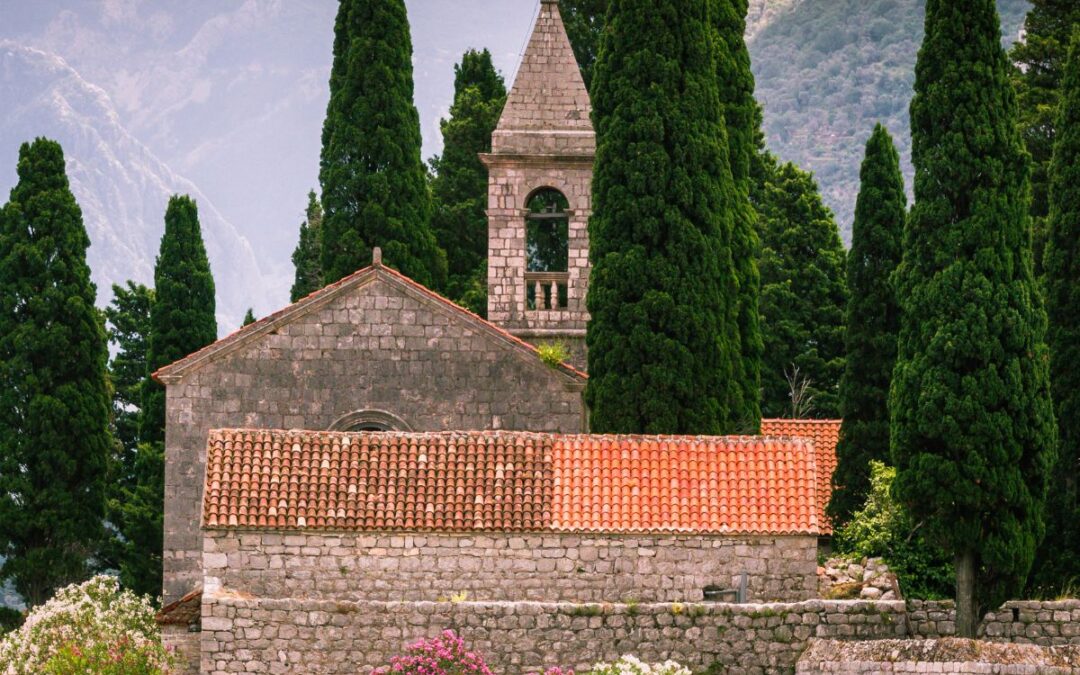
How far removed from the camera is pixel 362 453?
28031 millimetres

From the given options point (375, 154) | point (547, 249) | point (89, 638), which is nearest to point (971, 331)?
point (89, 638)

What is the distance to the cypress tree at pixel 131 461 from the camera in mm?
43188

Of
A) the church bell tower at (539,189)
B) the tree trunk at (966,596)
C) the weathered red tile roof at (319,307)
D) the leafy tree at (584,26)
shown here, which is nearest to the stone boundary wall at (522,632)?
the tree trunk at (966,596)

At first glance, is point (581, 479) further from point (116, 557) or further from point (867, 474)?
point (116, 557)

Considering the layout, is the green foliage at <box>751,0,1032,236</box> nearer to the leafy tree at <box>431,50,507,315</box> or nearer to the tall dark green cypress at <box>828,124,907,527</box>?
the leafy tree at <box>431,50,507,315</box>

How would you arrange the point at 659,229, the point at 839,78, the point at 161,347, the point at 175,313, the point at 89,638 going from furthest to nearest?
the point at 839,78 < the point at 175,313 < the point at 161,347 < the point at 659,229 < the point at 89,638

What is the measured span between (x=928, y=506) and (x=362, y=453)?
756cm

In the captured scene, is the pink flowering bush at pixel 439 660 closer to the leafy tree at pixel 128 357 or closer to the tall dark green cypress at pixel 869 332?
the tall dark green cypress at pixel 869 332

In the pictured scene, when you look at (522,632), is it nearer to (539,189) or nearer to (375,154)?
(539,189)

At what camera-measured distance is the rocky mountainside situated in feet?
495

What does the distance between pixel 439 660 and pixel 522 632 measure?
3.81 ft

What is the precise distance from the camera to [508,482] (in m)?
27.7

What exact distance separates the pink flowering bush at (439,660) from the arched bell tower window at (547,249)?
1322 centimetres

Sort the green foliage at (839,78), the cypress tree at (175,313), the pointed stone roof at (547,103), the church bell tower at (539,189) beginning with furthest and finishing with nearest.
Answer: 1. the green foliage at (839,78)
2. the cypress tree at (175,313)
3. the pointed stone roof at (547,103)
4. the church bell tower at (539,189)
